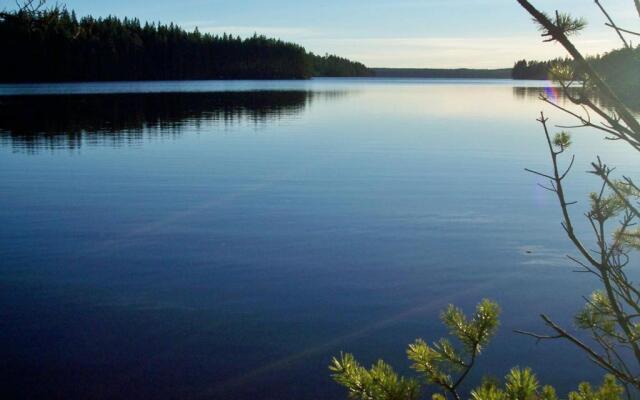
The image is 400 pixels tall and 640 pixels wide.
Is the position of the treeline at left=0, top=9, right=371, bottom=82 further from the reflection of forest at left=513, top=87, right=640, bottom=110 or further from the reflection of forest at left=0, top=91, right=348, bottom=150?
the reflection of forest at left=513, top=87, right=640, bottom=110

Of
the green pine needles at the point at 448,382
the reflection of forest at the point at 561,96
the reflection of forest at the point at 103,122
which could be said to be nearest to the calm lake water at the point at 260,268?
the reflection of forest at the point at 561,96

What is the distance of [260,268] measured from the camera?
10.9 metres

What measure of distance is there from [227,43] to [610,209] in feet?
648

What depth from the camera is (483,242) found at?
12750mm

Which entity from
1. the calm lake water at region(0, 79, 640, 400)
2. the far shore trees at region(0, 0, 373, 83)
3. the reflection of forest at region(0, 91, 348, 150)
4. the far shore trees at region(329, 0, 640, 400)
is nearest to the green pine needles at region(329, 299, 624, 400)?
the far shore trees at region(329, 0, 640, 400)

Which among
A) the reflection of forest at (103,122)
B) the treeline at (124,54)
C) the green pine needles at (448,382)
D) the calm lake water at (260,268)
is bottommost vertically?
the calm lake water at (260,268)

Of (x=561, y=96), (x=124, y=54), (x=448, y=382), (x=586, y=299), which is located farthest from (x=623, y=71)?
(x=124, y=54)

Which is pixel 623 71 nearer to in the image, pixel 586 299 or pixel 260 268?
pixel 586 299

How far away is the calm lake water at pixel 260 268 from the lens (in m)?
7.45

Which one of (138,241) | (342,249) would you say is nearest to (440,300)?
(342,249)

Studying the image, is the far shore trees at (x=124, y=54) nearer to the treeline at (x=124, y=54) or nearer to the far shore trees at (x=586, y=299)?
the treeline at (x=124, y=54)

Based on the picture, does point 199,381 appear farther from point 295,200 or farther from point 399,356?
point 295,200

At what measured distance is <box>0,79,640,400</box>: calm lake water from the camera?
24.4 ft

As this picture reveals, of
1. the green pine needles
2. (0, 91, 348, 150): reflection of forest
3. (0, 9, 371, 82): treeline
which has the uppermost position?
(0, 9, 371, 82): treeline
